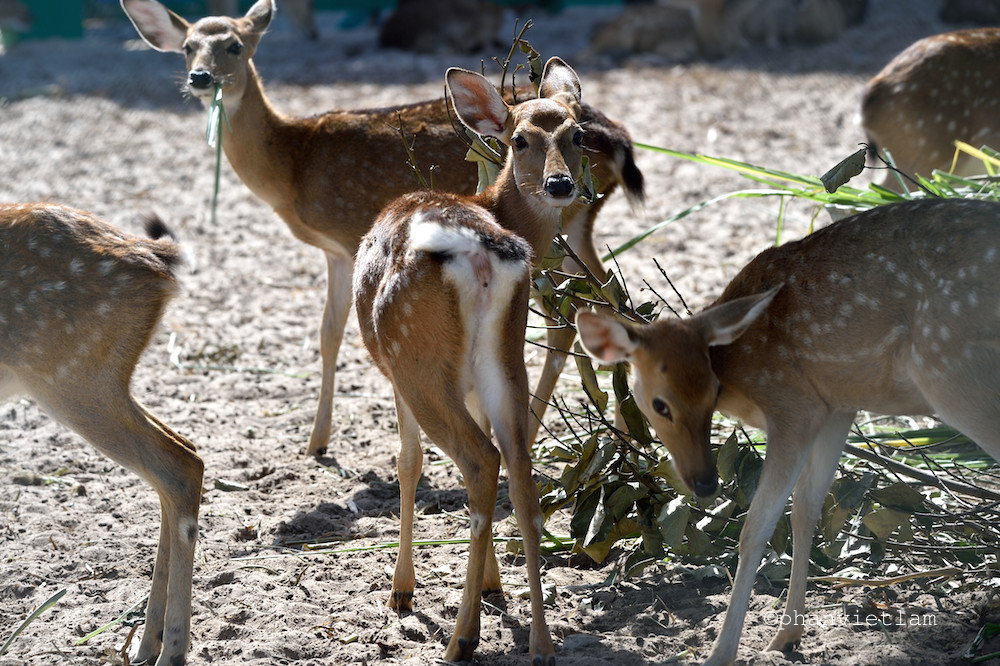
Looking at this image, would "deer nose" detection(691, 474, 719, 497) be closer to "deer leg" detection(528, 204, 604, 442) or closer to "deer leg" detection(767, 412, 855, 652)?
"deer leg" detection(767, 412, 855, 652)

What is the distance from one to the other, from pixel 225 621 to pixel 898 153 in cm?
491

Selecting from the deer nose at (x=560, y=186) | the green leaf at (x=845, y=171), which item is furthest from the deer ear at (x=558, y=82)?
the green leaf at (x=845, y=171)

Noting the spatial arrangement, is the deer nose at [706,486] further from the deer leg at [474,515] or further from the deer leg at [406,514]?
the deer leg at [406,514]

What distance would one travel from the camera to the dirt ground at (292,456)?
373cm

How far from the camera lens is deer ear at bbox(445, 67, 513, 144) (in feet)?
13.6

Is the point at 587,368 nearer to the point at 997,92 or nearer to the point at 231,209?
the point at 997,92

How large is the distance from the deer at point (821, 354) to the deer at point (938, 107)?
10.0ft

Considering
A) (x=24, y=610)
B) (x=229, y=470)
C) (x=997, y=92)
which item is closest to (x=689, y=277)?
(x=997, y=92)

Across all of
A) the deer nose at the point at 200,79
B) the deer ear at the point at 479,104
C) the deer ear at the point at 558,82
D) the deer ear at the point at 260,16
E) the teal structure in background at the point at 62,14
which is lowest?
the deer ear at the point at 479,104

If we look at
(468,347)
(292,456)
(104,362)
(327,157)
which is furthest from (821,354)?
(327,157)

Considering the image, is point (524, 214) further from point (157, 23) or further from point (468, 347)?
point (157, 23)

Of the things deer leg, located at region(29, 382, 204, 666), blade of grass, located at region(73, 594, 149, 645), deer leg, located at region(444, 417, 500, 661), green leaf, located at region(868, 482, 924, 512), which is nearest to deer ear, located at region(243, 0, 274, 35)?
deer leg, located at region(29, 382, 204, 666)

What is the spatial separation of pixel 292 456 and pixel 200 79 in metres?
2.03

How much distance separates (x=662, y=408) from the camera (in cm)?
345
